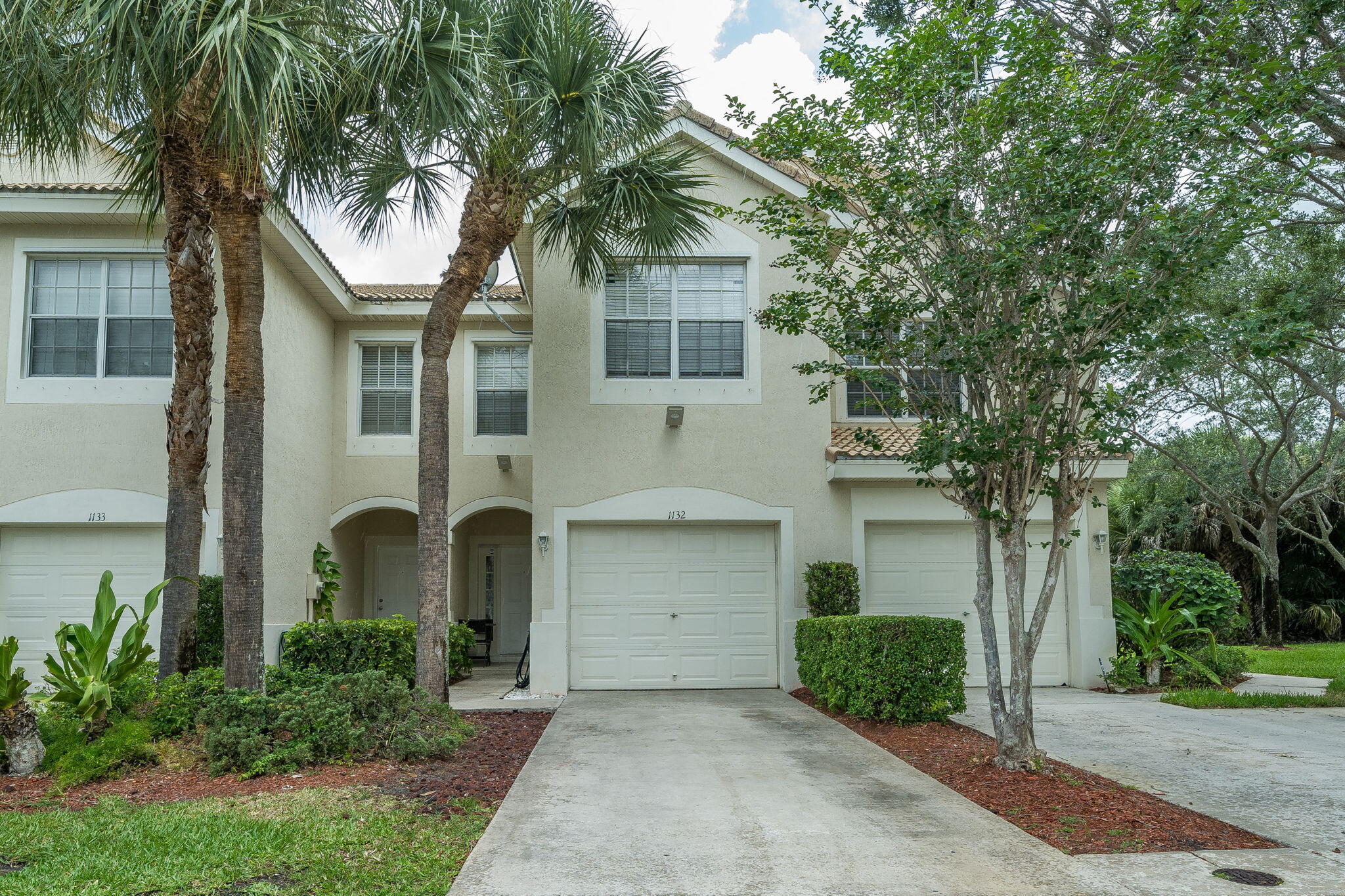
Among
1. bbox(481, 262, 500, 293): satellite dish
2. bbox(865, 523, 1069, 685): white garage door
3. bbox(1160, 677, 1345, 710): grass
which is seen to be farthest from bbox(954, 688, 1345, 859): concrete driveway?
bbox(481, 262, 500, 293): satellite dish

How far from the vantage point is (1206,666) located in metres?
12.5

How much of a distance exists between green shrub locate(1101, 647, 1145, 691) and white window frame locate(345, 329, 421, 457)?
10357 mm

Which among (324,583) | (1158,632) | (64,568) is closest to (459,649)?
(324,583)

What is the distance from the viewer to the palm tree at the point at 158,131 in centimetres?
704

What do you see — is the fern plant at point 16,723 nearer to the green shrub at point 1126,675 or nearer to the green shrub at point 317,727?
the green shrub at point 317,727

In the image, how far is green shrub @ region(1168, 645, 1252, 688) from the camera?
12492 millimetres

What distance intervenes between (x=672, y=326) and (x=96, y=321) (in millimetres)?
7010

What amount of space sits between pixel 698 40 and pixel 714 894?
8.41m

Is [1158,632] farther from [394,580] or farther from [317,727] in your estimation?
[394,580]

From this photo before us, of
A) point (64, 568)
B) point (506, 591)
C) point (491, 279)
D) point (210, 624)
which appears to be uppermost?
point (491, 279)

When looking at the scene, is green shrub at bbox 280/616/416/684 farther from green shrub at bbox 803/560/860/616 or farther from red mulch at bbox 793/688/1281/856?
red mulch at bbox 793/688/1281/856

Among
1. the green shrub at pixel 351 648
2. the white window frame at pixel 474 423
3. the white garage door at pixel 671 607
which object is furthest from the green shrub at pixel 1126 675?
the white window frame at pixel 474 423

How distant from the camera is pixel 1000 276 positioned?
21.8ft

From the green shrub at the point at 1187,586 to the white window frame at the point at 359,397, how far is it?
10526 mm
